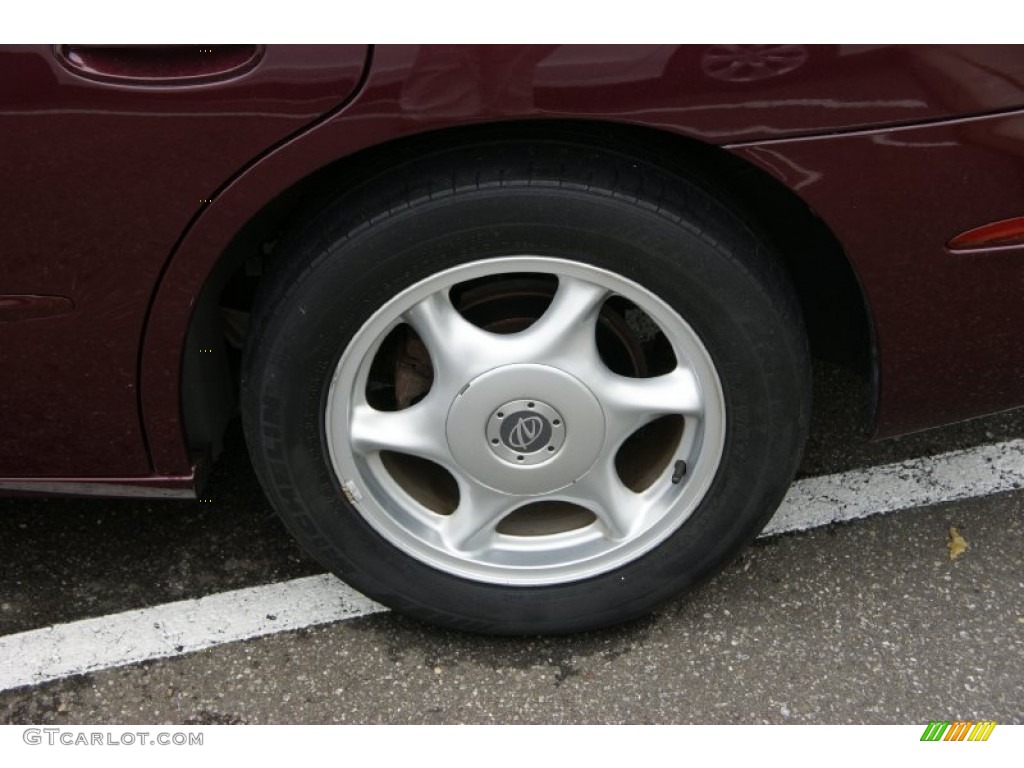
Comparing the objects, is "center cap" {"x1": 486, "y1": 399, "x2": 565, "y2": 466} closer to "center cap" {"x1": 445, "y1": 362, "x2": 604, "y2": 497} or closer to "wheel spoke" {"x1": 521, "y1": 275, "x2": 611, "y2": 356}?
"center cap" {"x1": 445, "y1": 362, "x2": 604, "y2": 497}

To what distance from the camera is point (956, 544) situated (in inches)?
93.2

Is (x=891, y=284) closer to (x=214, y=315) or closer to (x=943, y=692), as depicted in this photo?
(x=943, y=692)

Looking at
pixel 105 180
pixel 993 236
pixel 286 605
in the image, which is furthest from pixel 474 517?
pixel 993 236

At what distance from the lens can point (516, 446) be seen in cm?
197

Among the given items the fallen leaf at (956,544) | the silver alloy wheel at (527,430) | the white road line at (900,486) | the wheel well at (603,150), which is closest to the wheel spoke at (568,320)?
the silver alloy wheel at (527,430)

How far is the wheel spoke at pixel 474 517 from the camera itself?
2053mm

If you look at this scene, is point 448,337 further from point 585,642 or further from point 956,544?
point 956,544

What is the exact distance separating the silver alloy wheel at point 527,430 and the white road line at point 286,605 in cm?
34

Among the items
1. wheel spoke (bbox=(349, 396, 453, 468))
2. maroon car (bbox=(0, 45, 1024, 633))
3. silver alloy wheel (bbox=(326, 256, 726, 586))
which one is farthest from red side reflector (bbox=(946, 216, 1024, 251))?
wheel spoke (bbox=(349, 396, 453, 468))

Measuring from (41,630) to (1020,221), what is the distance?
1.92 m

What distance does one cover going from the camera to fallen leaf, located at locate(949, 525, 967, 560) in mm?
2348

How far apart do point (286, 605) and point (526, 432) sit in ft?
2.25

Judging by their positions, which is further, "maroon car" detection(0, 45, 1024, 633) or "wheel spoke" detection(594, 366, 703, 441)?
"wheel spoke" detection(594, 366, 703, 441)

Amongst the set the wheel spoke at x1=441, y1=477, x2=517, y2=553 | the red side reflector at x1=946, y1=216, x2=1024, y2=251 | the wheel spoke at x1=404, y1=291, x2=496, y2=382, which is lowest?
the wheel spoke at x1=441, y1=477, x2=517, y2=553
